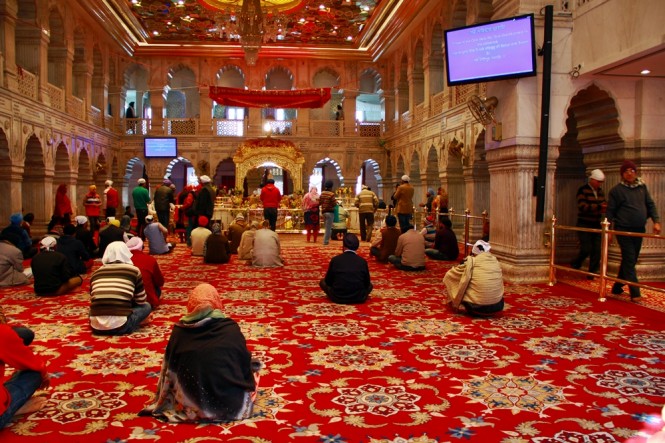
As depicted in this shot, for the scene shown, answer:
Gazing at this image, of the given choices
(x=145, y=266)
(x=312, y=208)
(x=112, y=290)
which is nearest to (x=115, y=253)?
(x=112, y=290)

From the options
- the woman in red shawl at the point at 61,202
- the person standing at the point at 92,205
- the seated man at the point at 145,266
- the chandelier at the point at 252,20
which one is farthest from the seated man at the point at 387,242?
the woman in red shawl at the point at 61,202

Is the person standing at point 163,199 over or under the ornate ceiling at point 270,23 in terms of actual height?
under

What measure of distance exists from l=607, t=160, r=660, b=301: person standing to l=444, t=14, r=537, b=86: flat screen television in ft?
5.37

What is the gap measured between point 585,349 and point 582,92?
444cm

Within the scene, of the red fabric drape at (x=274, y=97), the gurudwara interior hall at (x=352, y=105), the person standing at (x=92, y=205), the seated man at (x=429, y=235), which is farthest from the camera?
the red fabric drape at (x=274, y=97)

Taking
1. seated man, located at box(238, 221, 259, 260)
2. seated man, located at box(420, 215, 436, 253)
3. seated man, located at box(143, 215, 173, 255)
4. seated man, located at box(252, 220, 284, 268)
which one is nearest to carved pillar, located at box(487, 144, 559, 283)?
seated man, located at box(420, 215, 436, 253)

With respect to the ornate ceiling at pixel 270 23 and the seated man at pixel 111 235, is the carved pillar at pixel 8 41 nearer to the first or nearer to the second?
the ornate ceiling at pixel 270 23

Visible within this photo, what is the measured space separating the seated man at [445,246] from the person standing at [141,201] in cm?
577

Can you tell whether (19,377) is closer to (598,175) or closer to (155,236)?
(598,175)

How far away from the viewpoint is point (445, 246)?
9.17 meters

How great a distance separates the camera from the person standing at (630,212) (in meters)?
5.71

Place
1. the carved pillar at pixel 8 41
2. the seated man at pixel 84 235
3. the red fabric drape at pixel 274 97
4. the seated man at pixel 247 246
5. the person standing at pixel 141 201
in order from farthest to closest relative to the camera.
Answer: the red fabric drape at pixel 274 97 < the person standing at pixel 141 201 < the carved pillar at pixel 8 41 < the seated man at pixel 247 246 < the seated man at pixel 84 235

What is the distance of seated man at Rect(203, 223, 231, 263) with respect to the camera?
8570 millimetres

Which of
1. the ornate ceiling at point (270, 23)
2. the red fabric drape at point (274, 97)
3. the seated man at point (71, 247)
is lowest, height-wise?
the seated man at point (71, 247)
